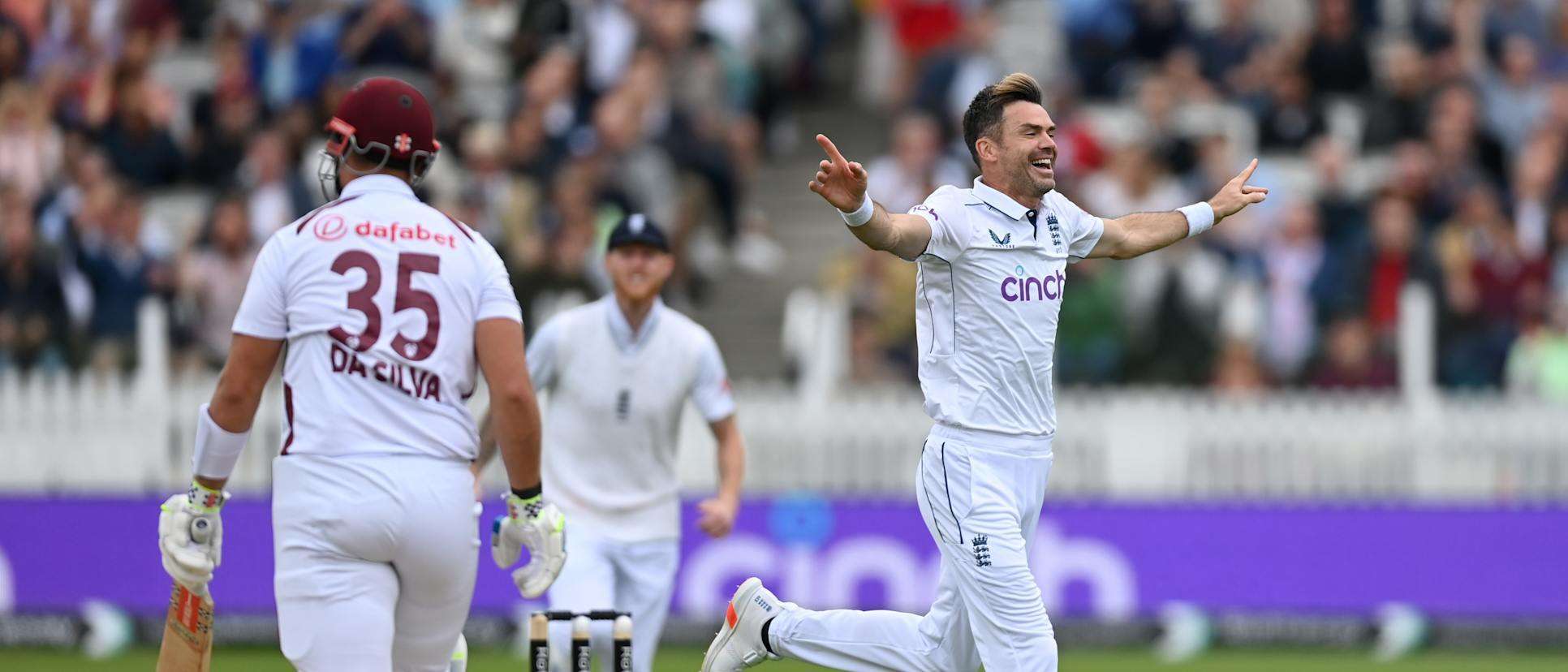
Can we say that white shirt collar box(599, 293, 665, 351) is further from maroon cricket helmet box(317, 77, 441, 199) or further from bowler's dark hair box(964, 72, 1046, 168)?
maroon cricket helmet box(317, 77, 441, 199)

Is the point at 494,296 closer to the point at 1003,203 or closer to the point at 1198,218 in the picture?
the point at 1003,203

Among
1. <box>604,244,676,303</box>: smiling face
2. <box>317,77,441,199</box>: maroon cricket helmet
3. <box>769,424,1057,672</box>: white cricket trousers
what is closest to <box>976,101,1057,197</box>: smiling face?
<box>769,424,1057,672</box>: white cricket trousers

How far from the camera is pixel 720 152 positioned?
18.3m

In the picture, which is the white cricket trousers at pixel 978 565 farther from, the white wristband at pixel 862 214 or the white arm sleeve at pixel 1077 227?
the white wristband at pixel 862 214

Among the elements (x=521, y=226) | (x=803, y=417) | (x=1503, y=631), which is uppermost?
(x=521, y=226)

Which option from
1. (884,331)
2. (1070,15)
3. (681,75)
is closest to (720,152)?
(681,75)

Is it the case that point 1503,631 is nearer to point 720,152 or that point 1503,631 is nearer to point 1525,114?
point 1525,114

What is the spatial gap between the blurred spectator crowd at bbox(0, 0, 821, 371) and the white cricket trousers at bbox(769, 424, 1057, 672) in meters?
8.07

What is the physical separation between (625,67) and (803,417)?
4766 millimetres

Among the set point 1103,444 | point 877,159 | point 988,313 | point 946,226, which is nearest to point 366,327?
point 946,226

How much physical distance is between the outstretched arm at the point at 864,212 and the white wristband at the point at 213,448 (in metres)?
1.93

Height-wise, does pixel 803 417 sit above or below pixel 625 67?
below

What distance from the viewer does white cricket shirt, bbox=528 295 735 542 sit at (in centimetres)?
985

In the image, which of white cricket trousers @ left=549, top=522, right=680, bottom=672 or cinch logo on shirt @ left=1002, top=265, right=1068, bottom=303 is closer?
cinch logo on shirt @ left=1002, top=265, right=1068, bottom=303
